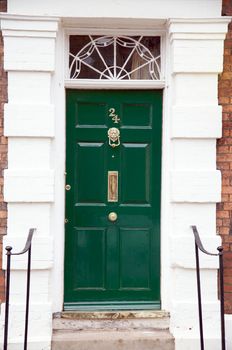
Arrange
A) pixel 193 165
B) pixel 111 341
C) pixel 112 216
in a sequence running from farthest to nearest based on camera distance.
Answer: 1. pixel 112 216
2. pixel 193 165
3. pixel 111 341

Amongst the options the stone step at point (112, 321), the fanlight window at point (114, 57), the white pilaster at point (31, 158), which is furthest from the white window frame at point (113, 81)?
the stone step at point (112, 321)

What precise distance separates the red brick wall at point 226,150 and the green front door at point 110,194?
2.14ft

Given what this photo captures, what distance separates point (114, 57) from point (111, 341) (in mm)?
2877

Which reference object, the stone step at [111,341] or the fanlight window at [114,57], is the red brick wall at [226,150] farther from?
the stone step at [111,341]

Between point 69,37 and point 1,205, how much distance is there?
1.87m

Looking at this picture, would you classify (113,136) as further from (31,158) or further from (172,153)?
(31,158)

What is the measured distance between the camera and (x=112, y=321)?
5.53 m

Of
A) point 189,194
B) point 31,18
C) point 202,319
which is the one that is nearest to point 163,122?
point 189,194

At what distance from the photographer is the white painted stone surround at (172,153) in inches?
207

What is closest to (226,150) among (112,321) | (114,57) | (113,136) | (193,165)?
(193,165)

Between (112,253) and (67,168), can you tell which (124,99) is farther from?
(112,253)

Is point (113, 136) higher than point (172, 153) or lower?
higher

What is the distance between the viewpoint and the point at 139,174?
18.6 feet

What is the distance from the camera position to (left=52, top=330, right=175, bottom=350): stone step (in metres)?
5.21
